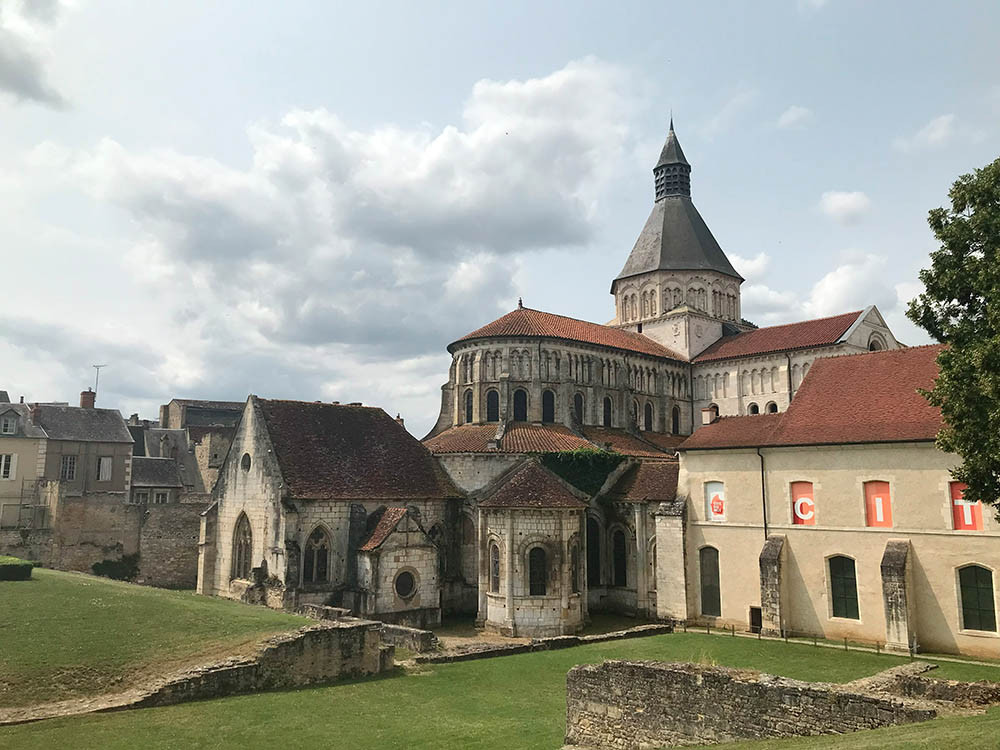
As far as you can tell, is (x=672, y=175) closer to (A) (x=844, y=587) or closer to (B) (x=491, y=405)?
(B) (x=491, y=405)

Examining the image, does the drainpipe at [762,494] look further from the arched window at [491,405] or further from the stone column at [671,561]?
the arched window at [491,405]

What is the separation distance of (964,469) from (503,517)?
19310mm

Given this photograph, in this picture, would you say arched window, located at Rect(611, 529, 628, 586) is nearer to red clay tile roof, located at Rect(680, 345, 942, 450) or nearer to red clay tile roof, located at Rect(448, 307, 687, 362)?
red clay tile roof, located at Rect(680, 345, 942, 450)

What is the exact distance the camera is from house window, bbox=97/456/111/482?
179 ft

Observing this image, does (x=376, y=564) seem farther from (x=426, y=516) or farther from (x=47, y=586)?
(x=47, y=586)

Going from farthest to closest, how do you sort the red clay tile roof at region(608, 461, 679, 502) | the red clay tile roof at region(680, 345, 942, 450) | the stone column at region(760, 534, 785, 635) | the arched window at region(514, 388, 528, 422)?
the arched window at region(514, 388, 528, 422) → the red clay tile roof at region(608, 461, 679, 502) → the stone column at region(760, 534, 785, 635) → the red clay tile roof at region(680, 345, 942, 450)

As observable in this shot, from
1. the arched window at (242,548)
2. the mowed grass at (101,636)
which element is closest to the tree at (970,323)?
the mowed grass at (101,636)

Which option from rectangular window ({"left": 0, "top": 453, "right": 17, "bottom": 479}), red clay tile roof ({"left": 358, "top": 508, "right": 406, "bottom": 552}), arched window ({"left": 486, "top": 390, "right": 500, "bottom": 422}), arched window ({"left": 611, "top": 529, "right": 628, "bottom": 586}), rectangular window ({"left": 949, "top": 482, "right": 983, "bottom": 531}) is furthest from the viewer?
rectangular window ({"left": 0, "top": 453, "right": 17, "bottom": 479})

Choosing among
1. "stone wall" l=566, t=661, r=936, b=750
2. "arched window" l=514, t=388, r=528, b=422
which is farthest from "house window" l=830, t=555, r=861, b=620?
"arched window" l=514, t=388, r=528, b=422

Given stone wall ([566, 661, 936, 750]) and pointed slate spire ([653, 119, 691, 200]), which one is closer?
stone wall ([566, 661, 936, 750])

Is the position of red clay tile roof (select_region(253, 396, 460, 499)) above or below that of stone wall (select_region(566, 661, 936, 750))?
above

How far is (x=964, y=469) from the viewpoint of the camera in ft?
57.4

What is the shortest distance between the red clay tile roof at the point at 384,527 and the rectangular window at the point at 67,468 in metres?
31.3

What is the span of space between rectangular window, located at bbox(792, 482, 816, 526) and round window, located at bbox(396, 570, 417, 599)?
1649cm
